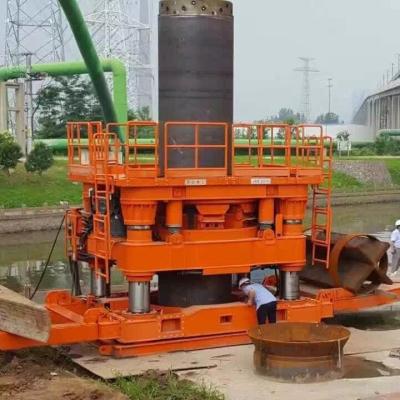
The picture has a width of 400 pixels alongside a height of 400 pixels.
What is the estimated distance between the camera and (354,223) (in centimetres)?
3366

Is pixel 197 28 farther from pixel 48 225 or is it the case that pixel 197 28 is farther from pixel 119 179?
pixel 48 225

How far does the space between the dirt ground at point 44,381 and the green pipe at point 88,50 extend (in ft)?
15.8

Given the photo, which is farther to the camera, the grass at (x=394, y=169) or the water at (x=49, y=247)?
the grass at (x=394, y=169)

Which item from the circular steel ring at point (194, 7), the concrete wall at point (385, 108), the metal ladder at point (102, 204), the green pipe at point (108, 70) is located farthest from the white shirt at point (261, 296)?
the concrete wall at point (385, 108)

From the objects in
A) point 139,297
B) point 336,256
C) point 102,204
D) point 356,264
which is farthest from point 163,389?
point 356,264

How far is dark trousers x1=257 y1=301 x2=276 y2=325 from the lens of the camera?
32.7 ft

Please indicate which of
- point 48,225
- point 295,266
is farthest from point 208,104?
point 48,225

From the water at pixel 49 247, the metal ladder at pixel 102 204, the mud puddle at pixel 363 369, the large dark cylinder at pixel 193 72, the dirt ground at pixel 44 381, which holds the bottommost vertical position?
the water at pixel 49 247

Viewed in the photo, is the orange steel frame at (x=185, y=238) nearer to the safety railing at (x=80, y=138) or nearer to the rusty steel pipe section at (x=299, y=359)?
the safety railing at (x=80, y=138)

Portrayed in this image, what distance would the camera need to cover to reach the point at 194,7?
32.9 ft

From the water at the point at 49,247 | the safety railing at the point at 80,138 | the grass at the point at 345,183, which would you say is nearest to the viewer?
the safety railing at the point at 80,138

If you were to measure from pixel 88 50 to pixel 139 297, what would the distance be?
4.92 metres

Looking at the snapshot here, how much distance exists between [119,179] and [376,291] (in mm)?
4455

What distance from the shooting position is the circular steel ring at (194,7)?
10023 mm
